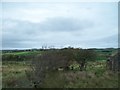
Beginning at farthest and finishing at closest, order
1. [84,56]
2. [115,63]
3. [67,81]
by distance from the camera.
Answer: [84,56] → [115,63] → [67,81]

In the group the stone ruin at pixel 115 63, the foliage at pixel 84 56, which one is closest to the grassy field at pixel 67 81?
the stone ruin at pixel 115 63

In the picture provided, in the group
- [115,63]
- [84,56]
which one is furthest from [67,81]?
[84,56]

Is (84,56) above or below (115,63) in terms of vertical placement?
above

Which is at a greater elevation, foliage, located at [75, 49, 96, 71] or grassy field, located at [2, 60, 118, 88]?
foliage, located at [75, 49, 96, 71]

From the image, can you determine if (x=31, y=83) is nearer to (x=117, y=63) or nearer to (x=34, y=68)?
(x=34, y=68)

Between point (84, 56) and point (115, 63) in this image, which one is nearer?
point (115, 63)

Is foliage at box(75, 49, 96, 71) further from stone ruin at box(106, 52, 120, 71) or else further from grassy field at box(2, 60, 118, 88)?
grassy field at box(2, 60, 118, 88)

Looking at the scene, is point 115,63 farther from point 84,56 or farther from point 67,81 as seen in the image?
point 67,81

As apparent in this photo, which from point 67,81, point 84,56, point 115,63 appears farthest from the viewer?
point 84,56

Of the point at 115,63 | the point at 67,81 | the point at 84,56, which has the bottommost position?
the point at 67,81

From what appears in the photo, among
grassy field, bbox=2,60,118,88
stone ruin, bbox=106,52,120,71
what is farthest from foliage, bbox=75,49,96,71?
grassy field, bbox=2,60,118,88

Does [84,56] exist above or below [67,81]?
above

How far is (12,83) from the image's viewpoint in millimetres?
16891

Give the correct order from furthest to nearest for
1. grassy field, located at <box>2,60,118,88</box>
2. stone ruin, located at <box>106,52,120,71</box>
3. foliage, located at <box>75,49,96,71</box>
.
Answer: foliage, located at <box>75,49,96,71</box> → stone ruin, located at <box>106,52,120,71</box> → grassy field, located at <box>2,60,118,88</box>
